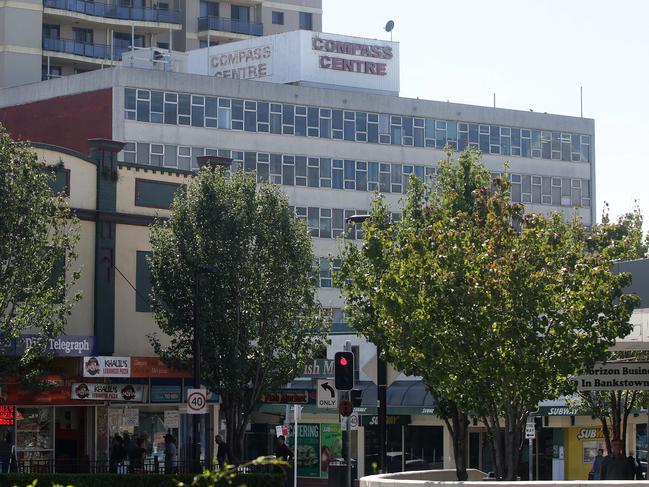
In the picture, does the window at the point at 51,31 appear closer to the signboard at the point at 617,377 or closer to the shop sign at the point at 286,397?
the shop sign at the point at 286,397

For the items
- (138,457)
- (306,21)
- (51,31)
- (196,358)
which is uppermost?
(306,21)

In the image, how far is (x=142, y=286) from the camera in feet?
134

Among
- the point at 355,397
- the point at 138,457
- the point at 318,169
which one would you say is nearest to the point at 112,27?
the point at 318,169

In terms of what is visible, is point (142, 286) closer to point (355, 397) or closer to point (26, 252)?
point (26, 252)

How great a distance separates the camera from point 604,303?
22.5m

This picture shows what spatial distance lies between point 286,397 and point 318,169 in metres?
28.8

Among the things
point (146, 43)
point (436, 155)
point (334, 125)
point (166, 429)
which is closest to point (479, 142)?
point (436, 155)

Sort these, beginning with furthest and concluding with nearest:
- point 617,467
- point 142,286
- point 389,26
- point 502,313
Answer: point 389,26 → point 142,286 → point 617,467 → point 502,313

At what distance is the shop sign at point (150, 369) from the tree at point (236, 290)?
0.65m

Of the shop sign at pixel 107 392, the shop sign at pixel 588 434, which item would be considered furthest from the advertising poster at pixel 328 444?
the shop sign at pixel 107 392

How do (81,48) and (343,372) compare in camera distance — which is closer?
(343,372)

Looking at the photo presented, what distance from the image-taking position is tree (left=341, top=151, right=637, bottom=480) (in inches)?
885

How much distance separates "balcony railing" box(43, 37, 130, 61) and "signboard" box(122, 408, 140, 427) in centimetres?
4353

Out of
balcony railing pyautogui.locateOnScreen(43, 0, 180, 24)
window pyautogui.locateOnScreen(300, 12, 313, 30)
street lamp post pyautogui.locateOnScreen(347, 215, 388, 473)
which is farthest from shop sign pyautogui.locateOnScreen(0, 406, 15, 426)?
window pyautogui.locateOnScreen(300, 12, 313, 30)
